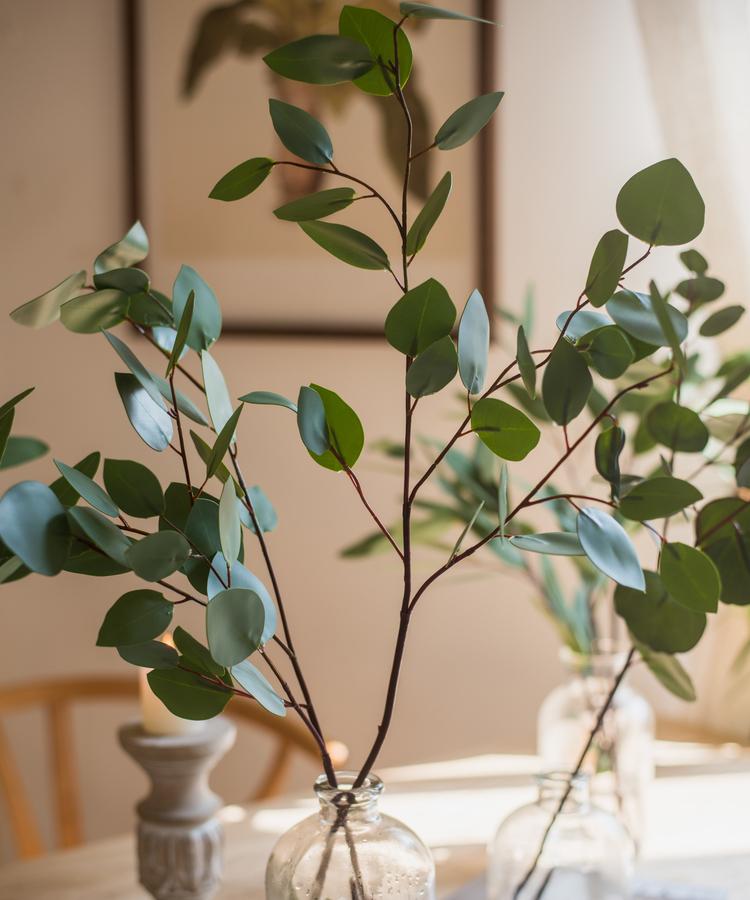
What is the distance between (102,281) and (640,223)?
33 centimetres

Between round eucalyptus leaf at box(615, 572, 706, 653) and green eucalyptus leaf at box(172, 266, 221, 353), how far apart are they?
0.32m

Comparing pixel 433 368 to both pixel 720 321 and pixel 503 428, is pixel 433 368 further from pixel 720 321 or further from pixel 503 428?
pixel 720 321

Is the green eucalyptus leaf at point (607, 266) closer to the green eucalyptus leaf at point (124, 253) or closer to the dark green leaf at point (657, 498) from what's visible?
the dark green leaf at point (657, 498)

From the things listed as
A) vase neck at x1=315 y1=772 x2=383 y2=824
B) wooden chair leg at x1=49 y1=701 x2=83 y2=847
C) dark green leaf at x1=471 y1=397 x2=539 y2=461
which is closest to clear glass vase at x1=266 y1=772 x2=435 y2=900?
vase neck at x1=315 y1=772 x2=383 y2=824

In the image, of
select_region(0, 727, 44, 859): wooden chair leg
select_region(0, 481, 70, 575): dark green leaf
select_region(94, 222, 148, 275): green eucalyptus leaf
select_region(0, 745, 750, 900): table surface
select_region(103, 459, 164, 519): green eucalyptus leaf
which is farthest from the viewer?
select_region(0, 727, 44, 859): wooden chair leg

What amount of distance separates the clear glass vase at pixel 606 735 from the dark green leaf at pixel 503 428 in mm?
649

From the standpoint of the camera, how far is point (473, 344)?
591mm

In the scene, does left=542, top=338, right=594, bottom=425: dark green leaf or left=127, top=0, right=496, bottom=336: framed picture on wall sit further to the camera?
left=127, top=0, right=496, bottom=336: framed picture on wall

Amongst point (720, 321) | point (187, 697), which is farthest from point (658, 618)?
Result: point (187, 697)

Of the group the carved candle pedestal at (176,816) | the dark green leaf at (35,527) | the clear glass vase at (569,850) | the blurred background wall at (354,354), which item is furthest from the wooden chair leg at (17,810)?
the dark green leaf at (35,527)

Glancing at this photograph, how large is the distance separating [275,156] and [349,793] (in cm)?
152

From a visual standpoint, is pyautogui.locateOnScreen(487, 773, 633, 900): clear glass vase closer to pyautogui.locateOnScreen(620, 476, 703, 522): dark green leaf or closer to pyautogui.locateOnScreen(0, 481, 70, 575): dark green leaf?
pyautogui.locateOnScreen(620, 476, 703, 522): dark green leaf

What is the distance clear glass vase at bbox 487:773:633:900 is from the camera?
826 millimetres

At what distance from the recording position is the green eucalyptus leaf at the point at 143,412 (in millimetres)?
615
